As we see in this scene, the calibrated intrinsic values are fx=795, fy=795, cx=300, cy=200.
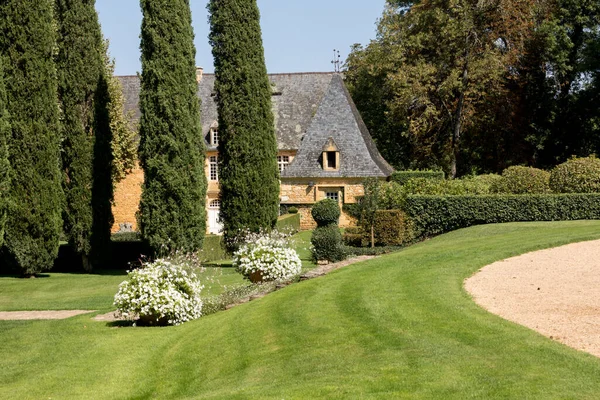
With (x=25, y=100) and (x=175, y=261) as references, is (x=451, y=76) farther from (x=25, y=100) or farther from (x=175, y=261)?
(x=175, y=261)

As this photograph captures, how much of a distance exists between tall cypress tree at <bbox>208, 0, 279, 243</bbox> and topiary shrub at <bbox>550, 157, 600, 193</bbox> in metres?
10.1

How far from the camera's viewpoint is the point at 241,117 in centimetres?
2691

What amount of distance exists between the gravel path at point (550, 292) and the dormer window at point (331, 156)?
27663 mm

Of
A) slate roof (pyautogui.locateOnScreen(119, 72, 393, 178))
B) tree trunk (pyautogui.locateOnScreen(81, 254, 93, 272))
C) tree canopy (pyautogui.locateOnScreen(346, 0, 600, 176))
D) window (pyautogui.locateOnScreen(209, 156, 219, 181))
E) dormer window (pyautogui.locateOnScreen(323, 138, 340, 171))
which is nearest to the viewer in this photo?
tree trunk (pyautogui.locateOnScreen(81, 254, 93, 272))

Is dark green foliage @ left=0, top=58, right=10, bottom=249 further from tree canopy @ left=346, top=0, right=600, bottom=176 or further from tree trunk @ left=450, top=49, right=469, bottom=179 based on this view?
tree trunk @ left=450, top=49, right=469, bottom=179

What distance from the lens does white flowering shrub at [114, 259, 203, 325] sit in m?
14.9

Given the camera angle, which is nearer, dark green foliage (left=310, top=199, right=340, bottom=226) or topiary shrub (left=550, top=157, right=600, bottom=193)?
dark green foliage (left=310, top=199, right=340, bottom=226)

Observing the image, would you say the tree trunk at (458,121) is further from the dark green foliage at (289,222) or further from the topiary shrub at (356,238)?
the topiary shrub at (356,238)

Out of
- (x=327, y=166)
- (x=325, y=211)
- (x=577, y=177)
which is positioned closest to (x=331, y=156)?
(x=327, y=166)

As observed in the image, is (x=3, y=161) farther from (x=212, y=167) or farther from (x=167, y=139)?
(x=212, y=167)

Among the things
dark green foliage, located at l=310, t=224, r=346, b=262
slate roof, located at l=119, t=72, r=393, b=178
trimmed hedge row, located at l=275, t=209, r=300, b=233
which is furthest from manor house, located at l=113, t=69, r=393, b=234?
dark green foliage, located at l=310, t=224, r=346, b=262

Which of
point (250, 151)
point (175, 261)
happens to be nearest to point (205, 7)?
point (250, 151)

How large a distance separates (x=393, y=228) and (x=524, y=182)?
5.32 m

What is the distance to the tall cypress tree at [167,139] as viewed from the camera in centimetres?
2448
